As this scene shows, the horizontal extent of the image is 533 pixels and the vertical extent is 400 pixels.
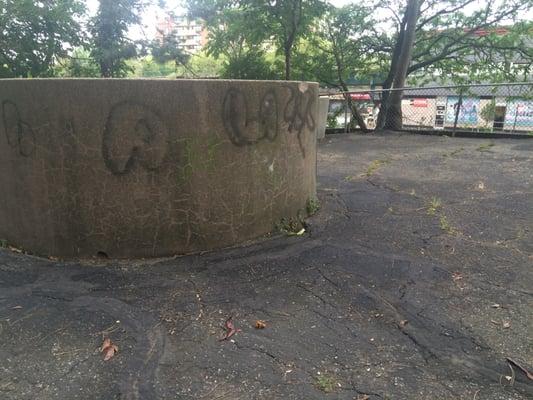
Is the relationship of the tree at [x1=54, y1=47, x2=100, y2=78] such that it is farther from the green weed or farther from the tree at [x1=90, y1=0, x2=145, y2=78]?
the green weed

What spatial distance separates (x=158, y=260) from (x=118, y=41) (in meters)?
11.3

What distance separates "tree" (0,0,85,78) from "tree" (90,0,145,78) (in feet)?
2.67

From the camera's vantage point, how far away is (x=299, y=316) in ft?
10.2

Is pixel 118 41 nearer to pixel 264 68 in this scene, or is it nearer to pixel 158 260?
pixel 264 68

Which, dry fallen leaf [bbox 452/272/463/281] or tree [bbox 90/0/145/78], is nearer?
dry fallen leaf [bbox 452/272/463/281]

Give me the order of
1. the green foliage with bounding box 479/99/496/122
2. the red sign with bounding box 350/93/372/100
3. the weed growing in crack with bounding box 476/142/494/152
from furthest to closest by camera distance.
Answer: the green foliage with bounding box 479/99/496/122 → the red sign with bounding box 350/93/372/100 → the weed growing in crack with bounding box 476/142/494/152

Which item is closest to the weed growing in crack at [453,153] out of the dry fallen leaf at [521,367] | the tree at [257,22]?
the tree at [257,22]

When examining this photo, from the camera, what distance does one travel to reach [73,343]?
9.23ft

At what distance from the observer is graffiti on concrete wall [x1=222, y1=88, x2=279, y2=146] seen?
394 centimetres

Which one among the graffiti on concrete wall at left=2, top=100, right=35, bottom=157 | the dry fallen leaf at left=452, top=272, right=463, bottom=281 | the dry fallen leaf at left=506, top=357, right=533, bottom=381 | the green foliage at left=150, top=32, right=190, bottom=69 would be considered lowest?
the dry fallen leaf at left=506, top=357, right=533, bottom=381

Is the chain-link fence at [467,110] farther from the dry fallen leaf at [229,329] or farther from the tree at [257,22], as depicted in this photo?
the dry fallen leaf at [229,329]

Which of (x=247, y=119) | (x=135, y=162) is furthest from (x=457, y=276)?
(x=135, y=162)

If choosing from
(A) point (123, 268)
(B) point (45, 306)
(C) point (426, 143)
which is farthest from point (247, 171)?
(C) point (426, 143)

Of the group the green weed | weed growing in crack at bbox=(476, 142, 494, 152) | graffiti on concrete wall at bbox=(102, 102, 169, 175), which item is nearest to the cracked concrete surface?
the green weed
